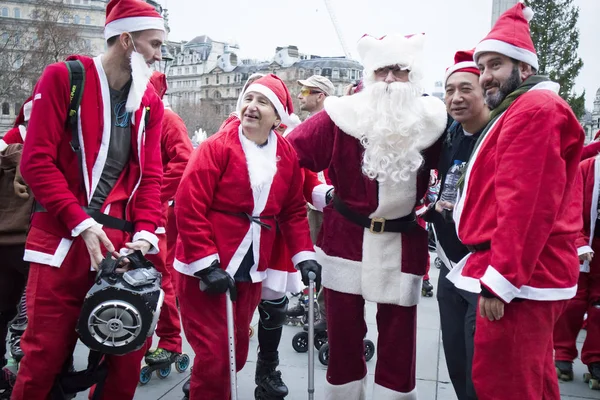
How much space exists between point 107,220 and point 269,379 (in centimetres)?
180

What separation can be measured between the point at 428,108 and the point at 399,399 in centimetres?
179

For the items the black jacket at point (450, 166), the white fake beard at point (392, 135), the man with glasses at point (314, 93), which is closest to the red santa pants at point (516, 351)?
the black jacket at point (450, 166)

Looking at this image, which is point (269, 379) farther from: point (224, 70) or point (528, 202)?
point (224, 70)

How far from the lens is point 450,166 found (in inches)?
145

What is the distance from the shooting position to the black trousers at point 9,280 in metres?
4.21

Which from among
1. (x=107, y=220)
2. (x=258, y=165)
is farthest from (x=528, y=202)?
(x=107, y=220)

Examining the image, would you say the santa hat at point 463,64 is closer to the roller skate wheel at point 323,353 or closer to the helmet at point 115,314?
the helmet at point 115,314

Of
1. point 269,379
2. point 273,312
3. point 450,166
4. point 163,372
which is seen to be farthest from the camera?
point 163,372

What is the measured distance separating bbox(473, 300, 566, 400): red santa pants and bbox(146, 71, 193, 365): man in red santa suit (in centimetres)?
269

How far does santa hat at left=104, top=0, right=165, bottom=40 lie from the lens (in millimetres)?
3203

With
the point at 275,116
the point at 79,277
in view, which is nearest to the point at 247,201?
the point at 275,116

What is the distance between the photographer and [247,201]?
12.3 feet

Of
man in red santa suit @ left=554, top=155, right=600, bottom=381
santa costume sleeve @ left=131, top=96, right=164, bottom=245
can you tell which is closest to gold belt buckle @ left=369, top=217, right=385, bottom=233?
santa costume sleeve @ left=131, top=96, right=164, bottom=245

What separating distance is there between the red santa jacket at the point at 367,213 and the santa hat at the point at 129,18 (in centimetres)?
124
